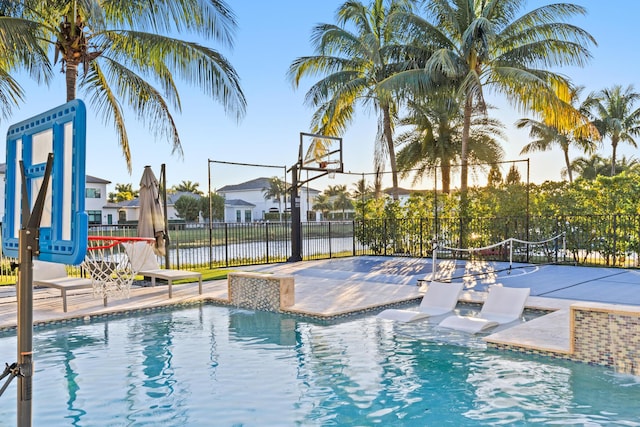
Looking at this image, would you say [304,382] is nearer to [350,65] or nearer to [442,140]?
[350,65]

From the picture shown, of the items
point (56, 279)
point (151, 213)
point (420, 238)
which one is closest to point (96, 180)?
point (420, 238)

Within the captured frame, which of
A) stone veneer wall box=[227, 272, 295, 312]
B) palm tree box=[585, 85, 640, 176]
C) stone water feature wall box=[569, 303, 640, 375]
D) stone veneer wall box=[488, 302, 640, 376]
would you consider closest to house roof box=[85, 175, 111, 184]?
palm tree box=[585, 85, 640, 176]

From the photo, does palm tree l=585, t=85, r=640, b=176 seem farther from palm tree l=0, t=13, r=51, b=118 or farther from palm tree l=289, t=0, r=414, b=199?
palm tree l=0, t=13, r=51, b=118

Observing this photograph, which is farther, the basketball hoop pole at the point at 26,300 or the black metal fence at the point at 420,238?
the black metal fence at the point at 420,238

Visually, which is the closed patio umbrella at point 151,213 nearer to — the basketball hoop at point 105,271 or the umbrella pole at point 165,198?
the umbrella pole at point 165,198

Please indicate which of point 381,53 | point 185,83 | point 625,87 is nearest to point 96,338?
point 185,83

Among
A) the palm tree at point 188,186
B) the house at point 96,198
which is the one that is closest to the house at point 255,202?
the house at point 96,198

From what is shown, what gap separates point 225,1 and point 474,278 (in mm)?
7300

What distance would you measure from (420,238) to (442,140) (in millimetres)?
8930

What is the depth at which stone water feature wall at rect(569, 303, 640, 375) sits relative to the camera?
16.5 feet

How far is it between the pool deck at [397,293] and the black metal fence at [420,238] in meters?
1.33

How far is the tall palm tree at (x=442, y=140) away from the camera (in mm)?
22672

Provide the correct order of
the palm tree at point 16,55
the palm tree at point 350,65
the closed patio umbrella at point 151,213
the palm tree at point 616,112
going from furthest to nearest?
the palm tree at point 616,112
the palm tree at point 350,65
the closed patio umbrella at point 151,213
the palm tree at point 16,55

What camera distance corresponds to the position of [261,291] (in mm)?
8359
